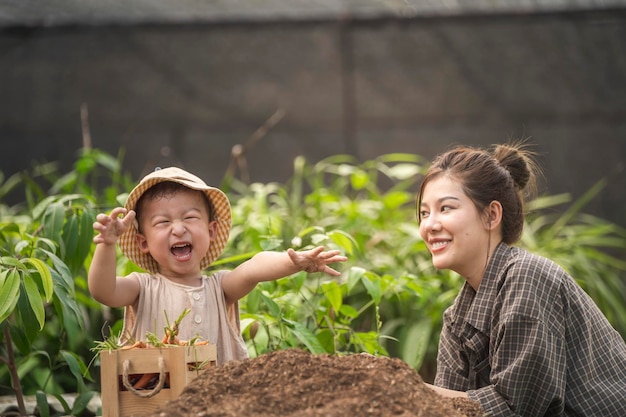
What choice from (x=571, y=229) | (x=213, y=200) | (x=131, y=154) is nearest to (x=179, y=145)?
(x=131, y=154)

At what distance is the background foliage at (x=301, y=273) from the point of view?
2.85 metres

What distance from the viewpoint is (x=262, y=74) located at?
5.77 metres

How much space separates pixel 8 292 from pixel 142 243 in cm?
42

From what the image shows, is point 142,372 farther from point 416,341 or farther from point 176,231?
point 416,341

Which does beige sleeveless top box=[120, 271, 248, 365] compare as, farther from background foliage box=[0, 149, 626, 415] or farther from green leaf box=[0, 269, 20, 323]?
green leaf box=[0, 269, 20, 323]

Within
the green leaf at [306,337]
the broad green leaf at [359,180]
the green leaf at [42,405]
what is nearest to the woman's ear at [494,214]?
the green leaf at [306,337]

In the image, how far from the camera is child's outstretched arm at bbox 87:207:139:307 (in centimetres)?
231

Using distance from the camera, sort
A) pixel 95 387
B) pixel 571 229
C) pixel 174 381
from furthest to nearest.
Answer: pixel 571 229 → pixel 95 387 → pixel 174 381

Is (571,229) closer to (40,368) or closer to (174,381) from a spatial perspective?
(40,368)

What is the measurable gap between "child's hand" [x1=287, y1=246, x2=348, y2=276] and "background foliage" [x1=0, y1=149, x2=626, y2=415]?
488 mm

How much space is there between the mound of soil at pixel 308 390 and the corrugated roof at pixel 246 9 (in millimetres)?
3914

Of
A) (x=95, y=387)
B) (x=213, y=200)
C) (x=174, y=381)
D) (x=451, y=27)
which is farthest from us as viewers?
(x=451, y=27)

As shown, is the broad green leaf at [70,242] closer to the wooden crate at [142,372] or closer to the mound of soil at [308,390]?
the wooden crate at [142,372]

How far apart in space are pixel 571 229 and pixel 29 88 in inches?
139
